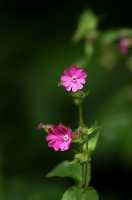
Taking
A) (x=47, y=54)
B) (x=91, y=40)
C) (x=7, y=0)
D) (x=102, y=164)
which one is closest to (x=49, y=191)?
(x=102, y=164)

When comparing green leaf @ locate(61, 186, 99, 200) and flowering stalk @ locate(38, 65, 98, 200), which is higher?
flowering stalk @ locate(38, 65, 98, 200)

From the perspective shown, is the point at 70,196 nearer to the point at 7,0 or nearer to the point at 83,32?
the point at 83,32

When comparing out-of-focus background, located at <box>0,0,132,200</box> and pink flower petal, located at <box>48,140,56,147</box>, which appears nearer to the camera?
pink flower petal, located at <box>48,140,56,147</box>

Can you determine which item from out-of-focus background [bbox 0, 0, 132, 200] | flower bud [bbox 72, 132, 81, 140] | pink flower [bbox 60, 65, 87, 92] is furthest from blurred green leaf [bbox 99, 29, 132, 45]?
flower bud [bbox 72, 132, 81, 140]

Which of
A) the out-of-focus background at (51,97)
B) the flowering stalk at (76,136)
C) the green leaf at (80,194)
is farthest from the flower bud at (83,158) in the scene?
the out-of-focus background at (51,97)

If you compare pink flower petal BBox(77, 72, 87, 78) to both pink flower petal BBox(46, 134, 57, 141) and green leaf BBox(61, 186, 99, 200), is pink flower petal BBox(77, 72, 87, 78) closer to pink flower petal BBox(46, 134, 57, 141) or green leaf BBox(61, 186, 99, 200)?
pink flower petal BBox(46, 134, 57, 141)

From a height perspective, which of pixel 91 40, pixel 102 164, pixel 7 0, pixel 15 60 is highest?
pixel 7 0
